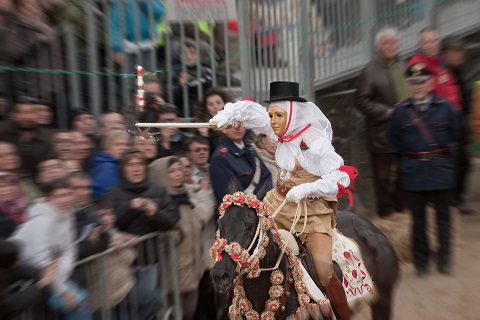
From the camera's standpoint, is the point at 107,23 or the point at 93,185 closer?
the point at 93,185

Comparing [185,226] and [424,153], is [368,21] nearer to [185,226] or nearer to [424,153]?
[424,153]

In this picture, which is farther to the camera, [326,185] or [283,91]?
[283,91]

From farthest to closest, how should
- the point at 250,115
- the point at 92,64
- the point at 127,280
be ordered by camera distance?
the point at 92,64 → the point at 250,115 → the point at 127,280

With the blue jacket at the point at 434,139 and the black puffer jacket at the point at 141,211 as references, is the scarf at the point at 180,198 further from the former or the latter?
the blue jacket at the point at 434,139

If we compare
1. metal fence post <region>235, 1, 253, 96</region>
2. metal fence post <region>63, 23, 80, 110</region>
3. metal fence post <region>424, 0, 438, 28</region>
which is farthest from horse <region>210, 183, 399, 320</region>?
metal fence post <region>424, 0, 438, 28</region>

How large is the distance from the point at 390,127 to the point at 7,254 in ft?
16.8

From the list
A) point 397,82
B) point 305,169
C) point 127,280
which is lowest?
point 127,280

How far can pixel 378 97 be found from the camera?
8.80 meters

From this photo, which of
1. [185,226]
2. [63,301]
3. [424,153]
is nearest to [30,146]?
[63,301]

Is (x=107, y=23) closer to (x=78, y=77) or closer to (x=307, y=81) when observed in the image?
(x=78, y=77)

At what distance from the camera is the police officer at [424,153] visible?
24.4 ft

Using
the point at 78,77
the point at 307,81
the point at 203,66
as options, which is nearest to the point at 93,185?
the point at 78,77

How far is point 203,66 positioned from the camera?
7832 mm

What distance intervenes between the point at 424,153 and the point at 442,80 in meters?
1.78
